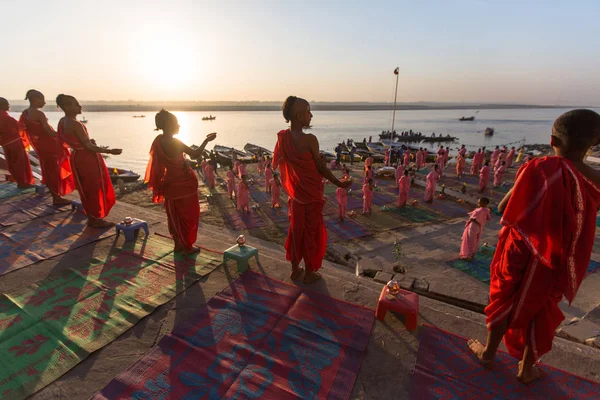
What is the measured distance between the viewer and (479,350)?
2.85 m

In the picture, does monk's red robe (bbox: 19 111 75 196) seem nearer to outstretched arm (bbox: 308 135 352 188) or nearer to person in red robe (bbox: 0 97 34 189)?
person in red robe (bbox: 0 97 34 189)

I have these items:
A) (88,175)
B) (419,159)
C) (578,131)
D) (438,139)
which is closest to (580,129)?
(578,131)

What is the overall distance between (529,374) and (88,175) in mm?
6797

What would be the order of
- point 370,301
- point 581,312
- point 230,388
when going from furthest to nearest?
point 581,312
point 370,301
point 230,388

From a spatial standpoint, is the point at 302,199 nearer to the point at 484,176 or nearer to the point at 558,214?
the point at 558,214

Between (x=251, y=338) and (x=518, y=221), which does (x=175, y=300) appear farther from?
(x=518, y=221)

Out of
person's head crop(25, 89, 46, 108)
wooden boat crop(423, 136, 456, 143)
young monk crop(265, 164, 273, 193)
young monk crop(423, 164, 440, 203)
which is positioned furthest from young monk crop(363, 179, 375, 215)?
wooden boat crop(423, 136, 456, 143)

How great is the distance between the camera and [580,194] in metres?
2.17

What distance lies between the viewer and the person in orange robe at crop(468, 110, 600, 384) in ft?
7.17

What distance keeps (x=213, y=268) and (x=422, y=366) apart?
9.73 feet

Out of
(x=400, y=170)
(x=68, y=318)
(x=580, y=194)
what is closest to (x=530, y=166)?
(x=580, y=194)

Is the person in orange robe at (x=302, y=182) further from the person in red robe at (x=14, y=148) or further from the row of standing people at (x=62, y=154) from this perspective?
the person in red robe at (x=14, y=148)

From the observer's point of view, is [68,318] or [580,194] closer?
[580,194]

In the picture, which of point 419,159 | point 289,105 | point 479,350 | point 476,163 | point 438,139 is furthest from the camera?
point 438,139
